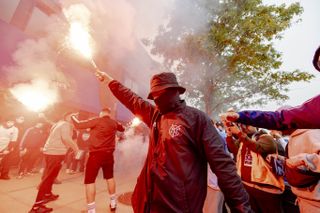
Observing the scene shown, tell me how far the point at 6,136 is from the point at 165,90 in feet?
22.8

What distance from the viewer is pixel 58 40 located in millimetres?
9484

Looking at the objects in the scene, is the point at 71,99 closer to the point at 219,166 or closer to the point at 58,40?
the point at 58,40

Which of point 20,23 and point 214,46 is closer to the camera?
point 20,23

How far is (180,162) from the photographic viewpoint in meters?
1.93

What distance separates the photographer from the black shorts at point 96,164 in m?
4.54

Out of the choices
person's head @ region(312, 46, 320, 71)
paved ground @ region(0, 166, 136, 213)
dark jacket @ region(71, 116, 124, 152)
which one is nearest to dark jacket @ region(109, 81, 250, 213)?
person's head @ region(312, 46, 320, 71)

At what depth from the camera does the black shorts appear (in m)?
4.54

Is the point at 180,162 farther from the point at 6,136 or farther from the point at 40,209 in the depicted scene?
the point at 6,136

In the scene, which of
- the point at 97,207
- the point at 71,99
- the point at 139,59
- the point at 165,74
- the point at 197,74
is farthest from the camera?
the point at 139,59

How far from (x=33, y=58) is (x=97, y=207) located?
626cm

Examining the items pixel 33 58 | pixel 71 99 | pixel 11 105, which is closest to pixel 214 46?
pixel 71 99

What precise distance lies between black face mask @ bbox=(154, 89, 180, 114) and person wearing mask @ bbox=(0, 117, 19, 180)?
6.61m

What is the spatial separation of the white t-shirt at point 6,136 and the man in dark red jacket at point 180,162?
658 centimetres

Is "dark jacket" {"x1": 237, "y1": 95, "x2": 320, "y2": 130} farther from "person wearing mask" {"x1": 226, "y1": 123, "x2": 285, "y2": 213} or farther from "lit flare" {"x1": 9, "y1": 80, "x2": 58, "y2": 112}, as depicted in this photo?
"lit flare" {"x1": 9, "y1": 80, "x2": 58, "y2": 112}
